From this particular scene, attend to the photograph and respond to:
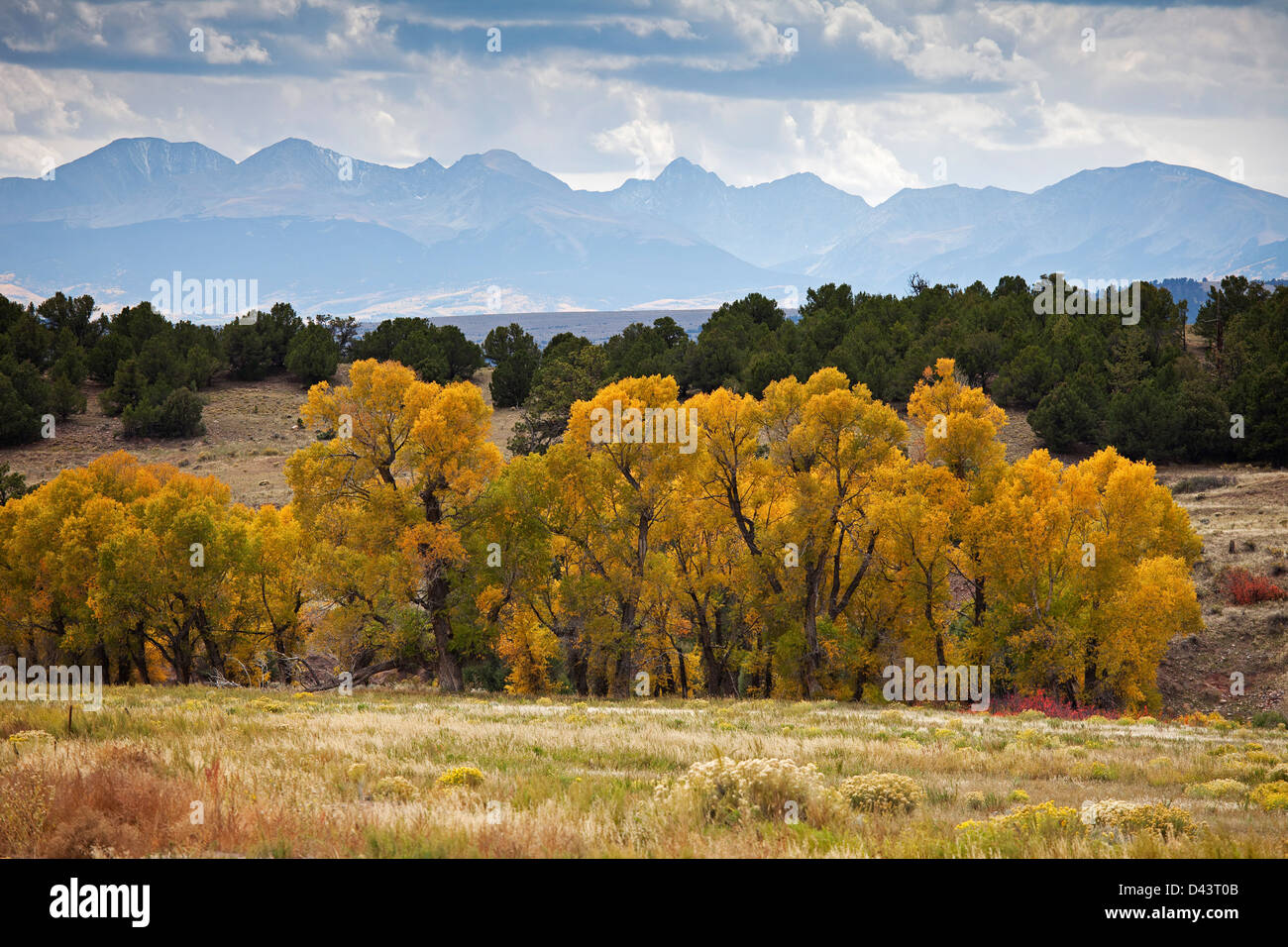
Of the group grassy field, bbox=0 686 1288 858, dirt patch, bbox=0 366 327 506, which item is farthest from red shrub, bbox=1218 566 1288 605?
dirt patch, bbox=0 366 327 506

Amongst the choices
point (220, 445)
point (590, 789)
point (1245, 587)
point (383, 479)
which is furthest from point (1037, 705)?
point (220, 445)

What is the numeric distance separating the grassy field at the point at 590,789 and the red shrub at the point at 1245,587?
40.6m

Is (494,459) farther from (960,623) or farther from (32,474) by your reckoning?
(32,474)

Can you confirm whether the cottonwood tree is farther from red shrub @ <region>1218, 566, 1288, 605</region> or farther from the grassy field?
red shrub @ <region>1218, 566, 1288, 605</region>

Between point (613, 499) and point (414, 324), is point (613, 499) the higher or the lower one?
the lower one

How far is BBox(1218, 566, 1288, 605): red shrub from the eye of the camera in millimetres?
56562

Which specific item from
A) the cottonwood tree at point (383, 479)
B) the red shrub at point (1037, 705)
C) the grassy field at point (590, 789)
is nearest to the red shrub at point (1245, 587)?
the red shrub at point (1037, 705)

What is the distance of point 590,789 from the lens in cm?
1320

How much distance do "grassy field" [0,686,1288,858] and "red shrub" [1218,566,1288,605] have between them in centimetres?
4060

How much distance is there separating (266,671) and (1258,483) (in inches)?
2809

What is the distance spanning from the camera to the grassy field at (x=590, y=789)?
964cm

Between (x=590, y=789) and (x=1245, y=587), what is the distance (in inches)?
2254

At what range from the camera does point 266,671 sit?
51062 millimetres
